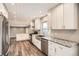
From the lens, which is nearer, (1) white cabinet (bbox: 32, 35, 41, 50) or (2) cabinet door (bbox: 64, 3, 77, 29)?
(2) cabinet door (bbox: 64, 3, 77, 29)

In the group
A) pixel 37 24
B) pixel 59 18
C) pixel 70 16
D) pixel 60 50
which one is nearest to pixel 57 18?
pixel 59 18

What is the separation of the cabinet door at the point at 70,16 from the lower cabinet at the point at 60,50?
0.47 metres

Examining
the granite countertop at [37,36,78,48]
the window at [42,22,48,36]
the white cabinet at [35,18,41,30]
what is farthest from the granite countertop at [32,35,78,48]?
the white cabinet at [35,18,41,30]

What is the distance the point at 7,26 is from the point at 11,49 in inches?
18.4

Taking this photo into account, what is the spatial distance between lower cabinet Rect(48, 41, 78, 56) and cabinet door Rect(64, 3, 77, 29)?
472 millimetres

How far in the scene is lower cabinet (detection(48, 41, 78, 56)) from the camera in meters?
1.92

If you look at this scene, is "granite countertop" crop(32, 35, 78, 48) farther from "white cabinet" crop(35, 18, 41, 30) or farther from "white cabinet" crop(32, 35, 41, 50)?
"white cabinet" crop(35, 18, 41, 30)

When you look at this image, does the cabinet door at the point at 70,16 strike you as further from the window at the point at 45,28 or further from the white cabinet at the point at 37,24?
the white cabinet at the point at 37,24

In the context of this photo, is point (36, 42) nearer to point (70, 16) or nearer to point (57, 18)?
point (57, 18)

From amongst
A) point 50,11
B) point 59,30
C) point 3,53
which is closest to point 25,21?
point 50,11

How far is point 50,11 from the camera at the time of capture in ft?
7.31

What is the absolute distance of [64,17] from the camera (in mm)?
2264

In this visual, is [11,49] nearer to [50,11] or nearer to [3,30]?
[3,30]

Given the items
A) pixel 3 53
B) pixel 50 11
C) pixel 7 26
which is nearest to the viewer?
pixel 3 53
